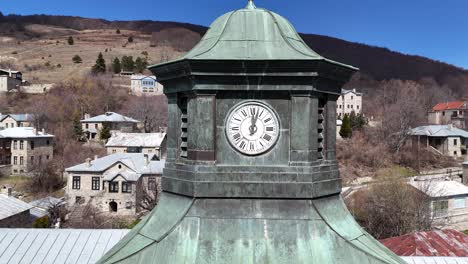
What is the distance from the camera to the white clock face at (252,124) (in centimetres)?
483

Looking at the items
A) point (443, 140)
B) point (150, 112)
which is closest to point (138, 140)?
point (150, 112)

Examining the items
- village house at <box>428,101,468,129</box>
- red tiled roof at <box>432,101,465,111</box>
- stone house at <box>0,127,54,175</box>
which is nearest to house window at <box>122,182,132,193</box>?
stone house at <box>0,127,54,175</box>

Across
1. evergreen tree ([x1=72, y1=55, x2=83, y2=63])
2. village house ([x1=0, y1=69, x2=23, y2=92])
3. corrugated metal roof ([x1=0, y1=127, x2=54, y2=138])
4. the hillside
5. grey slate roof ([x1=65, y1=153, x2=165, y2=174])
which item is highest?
the hillside

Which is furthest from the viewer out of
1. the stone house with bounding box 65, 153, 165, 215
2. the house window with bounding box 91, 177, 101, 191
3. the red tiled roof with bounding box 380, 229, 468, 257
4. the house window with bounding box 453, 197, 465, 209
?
the house window with bounding box 91, 177, 101, 191

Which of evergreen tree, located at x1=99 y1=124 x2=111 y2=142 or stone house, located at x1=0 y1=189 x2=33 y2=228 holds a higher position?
evergreen tree, located at x1=99 y1=124 x2=111 y2=142

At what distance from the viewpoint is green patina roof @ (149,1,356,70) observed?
4.77m

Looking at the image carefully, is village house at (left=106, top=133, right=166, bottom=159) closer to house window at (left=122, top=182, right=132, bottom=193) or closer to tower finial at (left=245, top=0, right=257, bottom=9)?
house window at (left=122, top=182, right=132, bottom=193)

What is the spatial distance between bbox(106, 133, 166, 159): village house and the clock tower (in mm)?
45504

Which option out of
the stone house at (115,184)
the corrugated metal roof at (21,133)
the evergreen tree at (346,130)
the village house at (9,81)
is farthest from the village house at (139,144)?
the village house at (9,81)

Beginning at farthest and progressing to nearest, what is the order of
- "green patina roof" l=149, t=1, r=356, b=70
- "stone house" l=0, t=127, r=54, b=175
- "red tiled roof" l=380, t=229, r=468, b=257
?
"stone house" l=0, t=127, r=54, b=175
"red tiled roof" l=380, t=229, r=468, b=257
"green patina roof" l=149, t=1, r=356, b=70

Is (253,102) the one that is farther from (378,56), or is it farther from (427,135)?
(378,56)

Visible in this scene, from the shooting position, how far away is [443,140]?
Result: 6144cm

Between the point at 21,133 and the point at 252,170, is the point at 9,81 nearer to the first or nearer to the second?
the point at 21,133

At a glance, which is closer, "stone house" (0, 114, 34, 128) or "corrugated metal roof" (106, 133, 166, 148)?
"corrugated metal roof" (106, 133, 166, 148)
